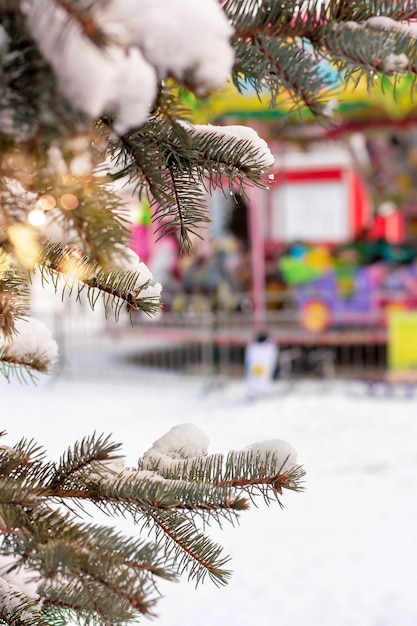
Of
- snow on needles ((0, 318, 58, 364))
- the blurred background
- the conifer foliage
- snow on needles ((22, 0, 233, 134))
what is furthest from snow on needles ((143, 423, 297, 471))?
the blurred background

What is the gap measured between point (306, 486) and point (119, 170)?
4.71 meters

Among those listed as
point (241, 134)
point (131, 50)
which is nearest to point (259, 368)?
point (241, 134)

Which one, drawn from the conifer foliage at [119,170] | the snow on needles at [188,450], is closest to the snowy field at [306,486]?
the snow on needles at [188,450]

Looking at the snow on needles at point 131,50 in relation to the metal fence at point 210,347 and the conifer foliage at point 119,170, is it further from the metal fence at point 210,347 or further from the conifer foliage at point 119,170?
the metal fence at point 210,347

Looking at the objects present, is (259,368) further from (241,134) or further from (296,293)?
(241,134)

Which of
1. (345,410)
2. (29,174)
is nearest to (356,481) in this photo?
(345,410)

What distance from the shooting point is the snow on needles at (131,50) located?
763mm

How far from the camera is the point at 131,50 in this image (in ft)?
2.72

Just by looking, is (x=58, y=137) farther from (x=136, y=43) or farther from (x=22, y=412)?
(x=22, y=412)

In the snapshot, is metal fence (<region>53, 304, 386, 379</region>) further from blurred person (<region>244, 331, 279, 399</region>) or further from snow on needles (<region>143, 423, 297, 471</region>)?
snow on needles (<region>143, 423, 297, 471</region>)

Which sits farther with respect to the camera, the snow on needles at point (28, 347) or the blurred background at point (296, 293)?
the blurred background at point (296, 293)

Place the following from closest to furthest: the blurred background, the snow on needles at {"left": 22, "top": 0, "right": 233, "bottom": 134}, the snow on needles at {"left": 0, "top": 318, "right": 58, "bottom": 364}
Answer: the snow on needles at {"left": 22, "top": 0, "right": 233, "bottom": 134}
the snow on needles at {"left": 0, "top": 318, "right": 58, "bottom": 364}
the blurred background

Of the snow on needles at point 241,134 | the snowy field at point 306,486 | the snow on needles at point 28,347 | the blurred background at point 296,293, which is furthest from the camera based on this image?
the blurred background at point 296,293

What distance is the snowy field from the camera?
3.61 metres
